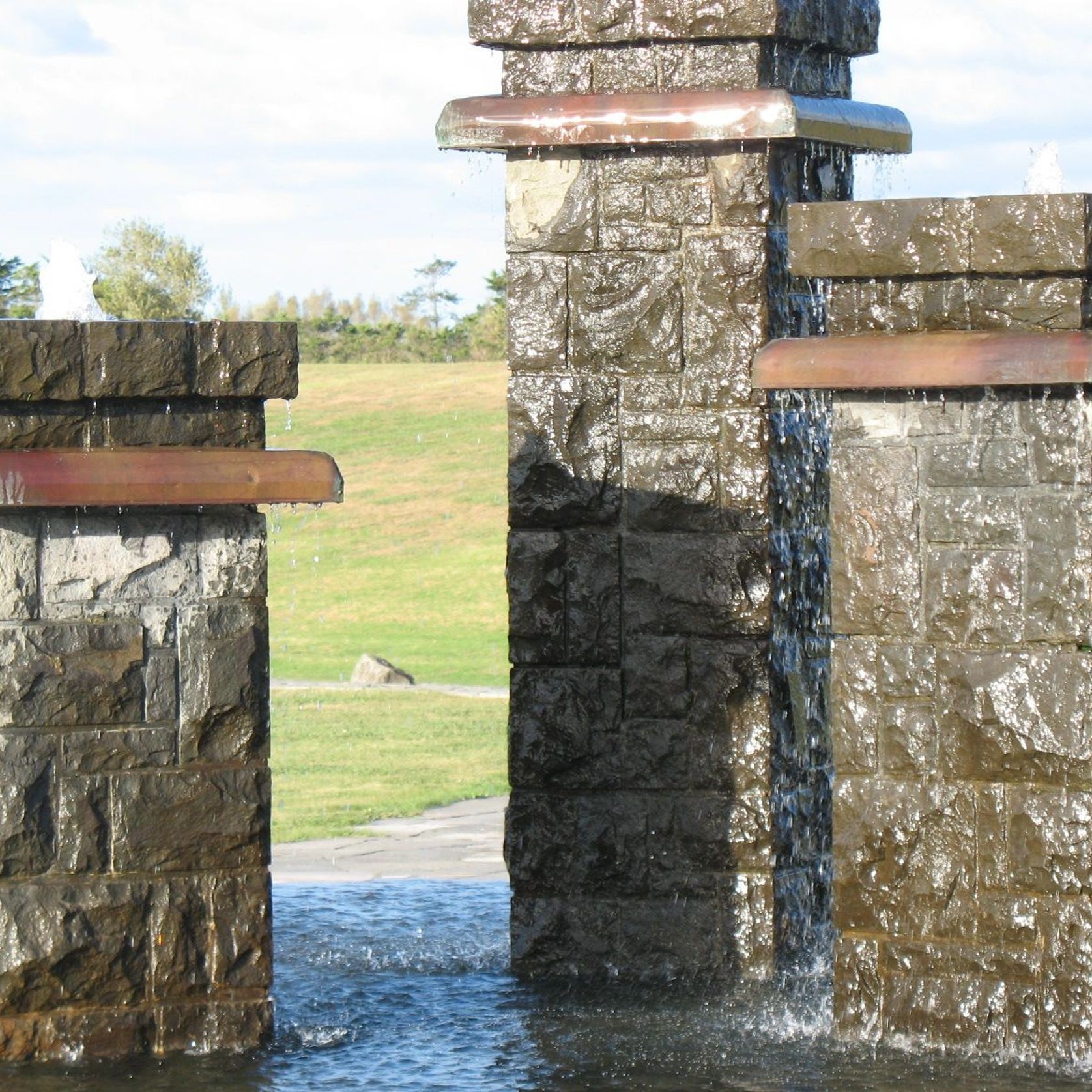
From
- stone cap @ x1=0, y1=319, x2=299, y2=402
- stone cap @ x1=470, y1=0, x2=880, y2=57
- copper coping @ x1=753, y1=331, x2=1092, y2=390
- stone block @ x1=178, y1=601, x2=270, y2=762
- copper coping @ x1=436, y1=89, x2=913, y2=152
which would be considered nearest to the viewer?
copper coping @ x1=753, y1=331, x2=1092, y2=390

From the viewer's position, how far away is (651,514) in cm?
652

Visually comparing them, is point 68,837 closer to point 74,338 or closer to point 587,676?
point 74,338

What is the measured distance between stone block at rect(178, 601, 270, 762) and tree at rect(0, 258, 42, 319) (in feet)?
105

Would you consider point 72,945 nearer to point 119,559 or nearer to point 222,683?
point 222,683

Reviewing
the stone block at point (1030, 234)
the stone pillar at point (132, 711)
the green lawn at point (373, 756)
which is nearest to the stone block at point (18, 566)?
the stone pillar at point (132, 711)

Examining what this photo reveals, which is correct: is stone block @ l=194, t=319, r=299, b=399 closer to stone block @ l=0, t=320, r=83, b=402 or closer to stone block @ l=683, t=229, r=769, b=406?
stone block @ l=0, t=320, r=83, b=402

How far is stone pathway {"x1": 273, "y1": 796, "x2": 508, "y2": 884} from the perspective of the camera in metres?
8.60

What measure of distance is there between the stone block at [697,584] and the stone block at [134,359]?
72.1 inches

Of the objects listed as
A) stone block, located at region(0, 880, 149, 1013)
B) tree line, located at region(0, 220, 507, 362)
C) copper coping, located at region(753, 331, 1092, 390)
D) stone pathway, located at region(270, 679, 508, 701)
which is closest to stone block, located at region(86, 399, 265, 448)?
stone block, located at region(0, 880, 149, 1013)

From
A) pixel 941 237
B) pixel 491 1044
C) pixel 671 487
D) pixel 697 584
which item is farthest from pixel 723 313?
pixel 491 1044

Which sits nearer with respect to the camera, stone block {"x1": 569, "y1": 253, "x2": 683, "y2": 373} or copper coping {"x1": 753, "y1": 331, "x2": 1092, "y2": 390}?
copper coping {"x1": 753, "y1": 331, "x2": 1092, "y2": 390}

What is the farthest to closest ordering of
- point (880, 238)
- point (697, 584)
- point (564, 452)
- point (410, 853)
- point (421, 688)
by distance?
point (421, 688) → point (410, 853) → point (564, 452) → point (697, 584) → point (880, 238)

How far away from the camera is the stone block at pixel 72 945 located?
5.17m

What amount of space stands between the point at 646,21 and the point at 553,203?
2.09 feet
